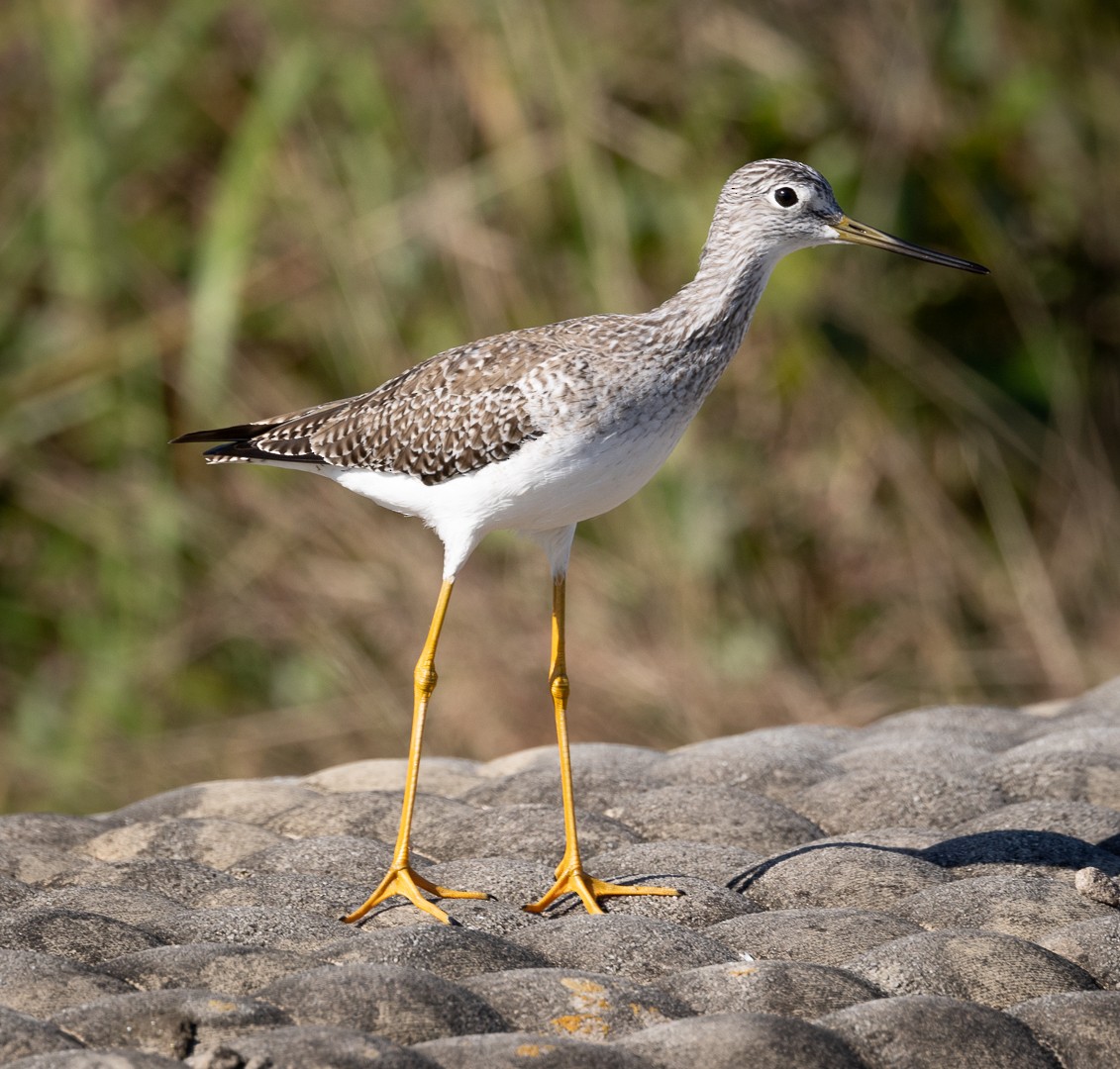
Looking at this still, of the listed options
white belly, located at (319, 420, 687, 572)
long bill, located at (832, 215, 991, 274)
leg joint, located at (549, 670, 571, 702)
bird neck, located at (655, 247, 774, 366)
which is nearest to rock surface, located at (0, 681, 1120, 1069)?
leg joint, located at (549, 670, 571, 702)

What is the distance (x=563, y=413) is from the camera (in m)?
5.27

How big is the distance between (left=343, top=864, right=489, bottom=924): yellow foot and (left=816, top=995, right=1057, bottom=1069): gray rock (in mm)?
1391

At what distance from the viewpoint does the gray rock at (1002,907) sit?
13.6ft

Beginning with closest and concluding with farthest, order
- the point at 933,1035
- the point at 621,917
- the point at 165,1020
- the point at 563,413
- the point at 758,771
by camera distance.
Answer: the point at 165,1020 → the point at 933,1035 → the point at 621,917 → the point at 563,413 → the point at 758,771

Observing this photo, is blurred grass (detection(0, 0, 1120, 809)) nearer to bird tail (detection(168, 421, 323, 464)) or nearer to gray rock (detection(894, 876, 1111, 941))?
bird tail (detection(168, 421, 323, 464))

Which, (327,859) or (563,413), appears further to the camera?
(563,413)

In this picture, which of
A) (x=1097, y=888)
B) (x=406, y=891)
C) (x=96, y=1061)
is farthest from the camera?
(x=406, y=891)

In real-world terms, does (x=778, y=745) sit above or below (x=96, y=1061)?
above

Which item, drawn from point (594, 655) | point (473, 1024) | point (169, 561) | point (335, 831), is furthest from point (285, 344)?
point (473, 1024)

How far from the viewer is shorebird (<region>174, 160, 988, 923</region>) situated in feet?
17.3

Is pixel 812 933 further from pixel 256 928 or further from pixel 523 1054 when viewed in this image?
pixel 256 928

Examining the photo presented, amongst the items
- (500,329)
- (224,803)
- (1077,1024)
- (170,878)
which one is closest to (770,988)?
(1077,1024)

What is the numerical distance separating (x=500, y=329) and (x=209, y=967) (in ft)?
23.4

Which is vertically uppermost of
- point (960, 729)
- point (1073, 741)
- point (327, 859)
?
point (960, 729)
